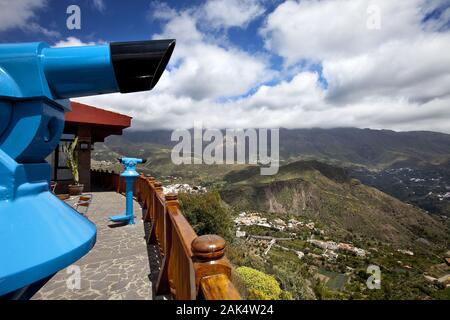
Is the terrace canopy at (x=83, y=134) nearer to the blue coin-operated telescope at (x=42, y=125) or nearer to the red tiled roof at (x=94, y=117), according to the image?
the red tiled roof at (x=94, y=117)

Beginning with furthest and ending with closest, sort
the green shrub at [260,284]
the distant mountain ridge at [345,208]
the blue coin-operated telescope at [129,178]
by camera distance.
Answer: the distant mountain ridge at [345,208] < the green shrub at [260,284] < the blue coin-operated telescope at [129,178]

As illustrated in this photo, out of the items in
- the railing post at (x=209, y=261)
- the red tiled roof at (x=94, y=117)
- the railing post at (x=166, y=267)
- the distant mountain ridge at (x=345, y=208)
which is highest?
the red tiled roof at (x=94, y=117)

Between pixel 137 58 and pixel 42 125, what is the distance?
1.71 feet

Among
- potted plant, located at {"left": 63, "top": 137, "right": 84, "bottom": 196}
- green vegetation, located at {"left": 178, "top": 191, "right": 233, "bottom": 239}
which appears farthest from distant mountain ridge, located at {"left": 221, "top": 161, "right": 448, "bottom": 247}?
Answer: potted plant, located at {"left": 63, "top": 137, "right": 84, "bottom": 196}

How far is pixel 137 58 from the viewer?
121cm

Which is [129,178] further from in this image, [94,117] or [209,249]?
[94,117]

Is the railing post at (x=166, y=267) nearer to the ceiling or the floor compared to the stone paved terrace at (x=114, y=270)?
nearer to the ceiling

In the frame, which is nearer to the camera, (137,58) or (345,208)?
(137,58)

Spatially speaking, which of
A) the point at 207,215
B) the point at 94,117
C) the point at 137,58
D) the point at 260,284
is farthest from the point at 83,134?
the point at 137,58

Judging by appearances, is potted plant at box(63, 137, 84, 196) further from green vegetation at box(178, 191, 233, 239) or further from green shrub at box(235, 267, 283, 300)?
green shrub at box(235, 267, 283, 300)

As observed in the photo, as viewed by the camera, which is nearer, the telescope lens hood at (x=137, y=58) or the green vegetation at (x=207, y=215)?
the telescope lens hood at (x=137, y=58)

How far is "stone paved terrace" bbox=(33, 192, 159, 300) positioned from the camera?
4.54 metres

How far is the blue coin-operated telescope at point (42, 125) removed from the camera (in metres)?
0.96

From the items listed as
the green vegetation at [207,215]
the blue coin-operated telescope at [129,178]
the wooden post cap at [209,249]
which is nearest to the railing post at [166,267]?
the wooden post cap at [209,249]
